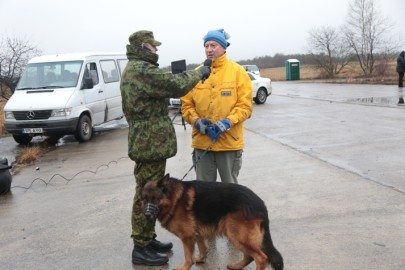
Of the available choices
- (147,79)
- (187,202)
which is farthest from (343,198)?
(147,79)

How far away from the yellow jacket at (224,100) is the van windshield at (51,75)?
7.97 m

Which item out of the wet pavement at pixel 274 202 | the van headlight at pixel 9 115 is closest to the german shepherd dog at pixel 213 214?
the wet pavement at pixel 274 202

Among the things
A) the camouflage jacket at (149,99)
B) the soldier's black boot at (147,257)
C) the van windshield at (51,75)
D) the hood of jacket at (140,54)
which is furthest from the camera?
the van windshield at (51,75)

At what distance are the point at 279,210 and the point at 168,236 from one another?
4.70 ft

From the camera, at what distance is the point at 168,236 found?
4578 mm

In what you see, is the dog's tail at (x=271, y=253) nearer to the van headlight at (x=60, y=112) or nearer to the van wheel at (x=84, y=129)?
the van headlight at (x=60, y=112)

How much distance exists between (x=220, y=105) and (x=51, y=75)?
8.82 m

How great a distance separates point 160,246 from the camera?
4141 mm

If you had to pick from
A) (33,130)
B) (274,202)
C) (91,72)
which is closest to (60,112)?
(33,130)

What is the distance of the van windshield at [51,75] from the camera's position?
37.4ft

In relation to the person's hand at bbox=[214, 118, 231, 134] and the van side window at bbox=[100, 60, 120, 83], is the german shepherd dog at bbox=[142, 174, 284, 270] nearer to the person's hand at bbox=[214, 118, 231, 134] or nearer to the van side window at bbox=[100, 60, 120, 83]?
the person's hand at bbox=[214, 118, 231, 134]

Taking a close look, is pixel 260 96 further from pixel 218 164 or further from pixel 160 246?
pixel 160 246

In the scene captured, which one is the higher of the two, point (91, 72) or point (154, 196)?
point (91, 72)

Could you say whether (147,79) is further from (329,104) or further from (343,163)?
(329,104)
